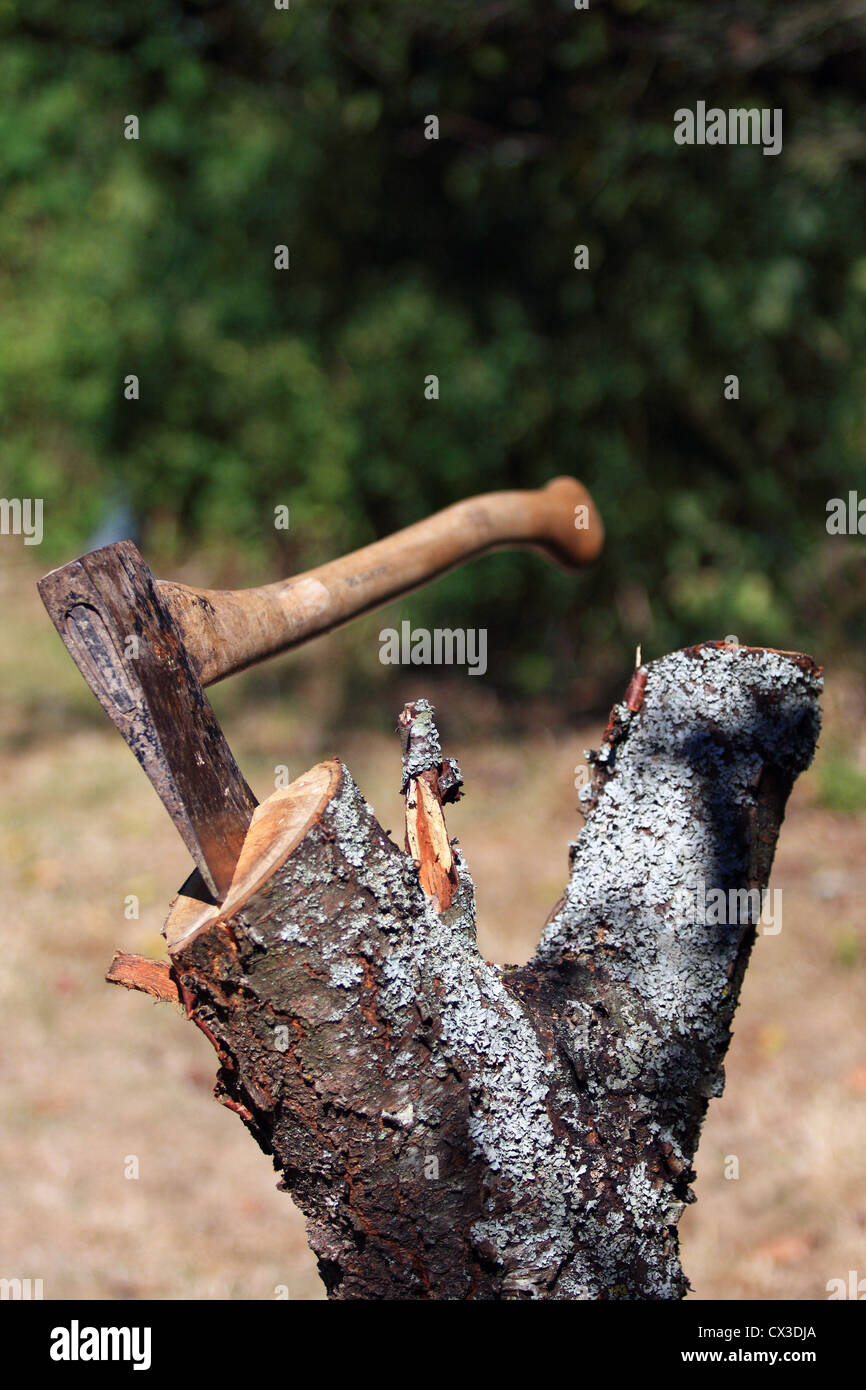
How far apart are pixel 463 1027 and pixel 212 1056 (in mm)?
2517

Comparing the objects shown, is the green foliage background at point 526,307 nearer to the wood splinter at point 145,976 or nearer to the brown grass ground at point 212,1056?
the brown grass ground at point 212,1056

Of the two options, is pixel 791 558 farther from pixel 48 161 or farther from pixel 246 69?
pixel 48 161

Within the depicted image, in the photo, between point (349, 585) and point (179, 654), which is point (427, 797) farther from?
point (349, 585)

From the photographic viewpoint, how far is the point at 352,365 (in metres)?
4.80

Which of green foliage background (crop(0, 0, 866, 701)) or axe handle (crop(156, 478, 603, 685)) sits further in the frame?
green foliage background (crop(0, 0, 866, 701))

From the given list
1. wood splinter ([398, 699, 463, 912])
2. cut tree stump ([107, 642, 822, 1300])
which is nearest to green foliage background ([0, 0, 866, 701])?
cut tree stump ([107, 642, 822, 1300])

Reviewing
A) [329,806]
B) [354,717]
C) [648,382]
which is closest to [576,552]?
[329,806]

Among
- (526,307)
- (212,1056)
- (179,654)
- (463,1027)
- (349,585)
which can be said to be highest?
(526,307)

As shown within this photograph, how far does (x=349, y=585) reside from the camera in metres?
1.52

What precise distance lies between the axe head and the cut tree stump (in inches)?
1.8

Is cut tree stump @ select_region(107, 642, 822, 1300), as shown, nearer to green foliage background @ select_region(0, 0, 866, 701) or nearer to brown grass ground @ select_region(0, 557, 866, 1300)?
brown grass ground @ select_region(0, 557, 866, 1300)

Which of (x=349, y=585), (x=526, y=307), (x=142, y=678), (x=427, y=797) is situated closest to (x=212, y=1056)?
(x=349, y=585)

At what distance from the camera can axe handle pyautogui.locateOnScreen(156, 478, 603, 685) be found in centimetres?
126

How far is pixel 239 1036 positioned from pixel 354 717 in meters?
4.11
